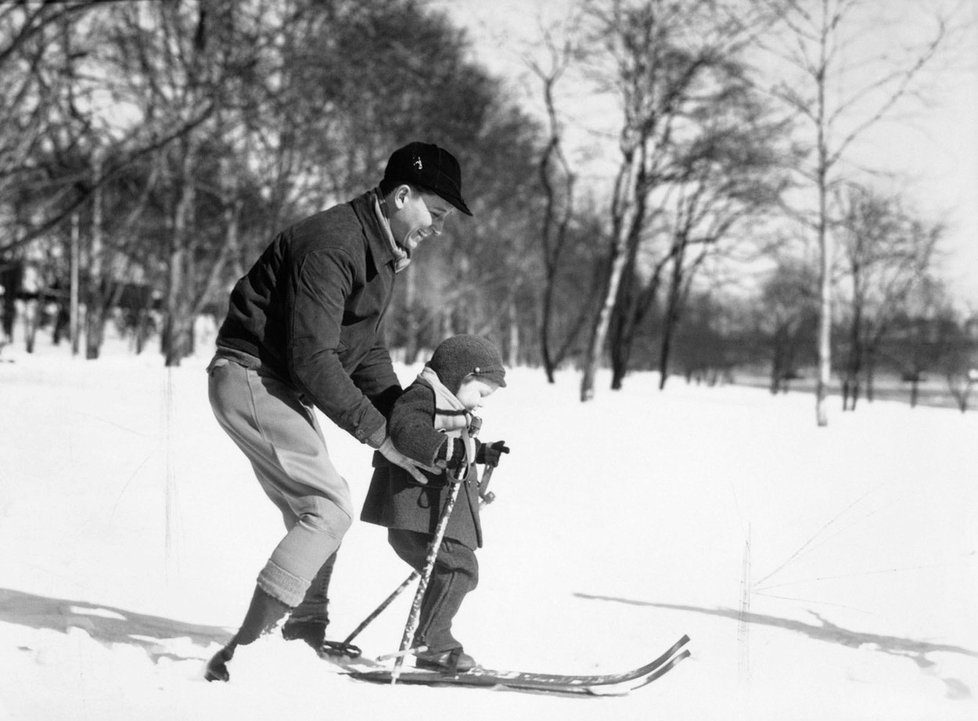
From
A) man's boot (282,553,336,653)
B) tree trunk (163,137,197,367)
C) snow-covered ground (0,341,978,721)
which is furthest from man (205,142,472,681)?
tree trunk (163,137,197,367)

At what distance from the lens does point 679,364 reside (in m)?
56.3

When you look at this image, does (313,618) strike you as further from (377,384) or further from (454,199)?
(454,199)

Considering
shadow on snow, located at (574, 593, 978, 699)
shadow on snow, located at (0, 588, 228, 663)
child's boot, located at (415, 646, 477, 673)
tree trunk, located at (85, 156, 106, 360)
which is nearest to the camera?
child's boot, located at (415, 646, 477, 673)

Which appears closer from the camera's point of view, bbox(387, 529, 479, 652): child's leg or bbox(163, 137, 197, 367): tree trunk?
bbox(387, 529, 479, 652): child's leg

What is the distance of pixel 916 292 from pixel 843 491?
20.9 m

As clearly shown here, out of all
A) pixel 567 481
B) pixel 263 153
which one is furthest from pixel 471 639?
pixel 263 153

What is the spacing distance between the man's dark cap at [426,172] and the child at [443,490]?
19.3 inches

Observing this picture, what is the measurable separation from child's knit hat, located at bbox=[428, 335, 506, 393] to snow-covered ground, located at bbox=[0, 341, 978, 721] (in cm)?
105

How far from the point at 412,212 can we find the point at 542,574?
2.97 metres

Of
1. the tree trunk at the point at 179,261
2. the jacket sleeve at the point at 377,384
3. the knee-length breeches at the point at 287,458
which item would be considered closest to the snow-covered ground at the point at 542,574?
the knee-length breeches at the point at 287,458

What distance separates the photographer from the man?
288 centimetres

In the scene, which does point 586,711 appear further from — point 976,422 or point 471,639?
point 976,422

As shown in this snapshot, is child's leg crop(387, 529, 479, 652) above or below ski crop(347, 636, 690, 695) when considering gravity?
above

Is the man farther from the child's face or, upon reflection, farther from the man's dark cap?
the child's face
